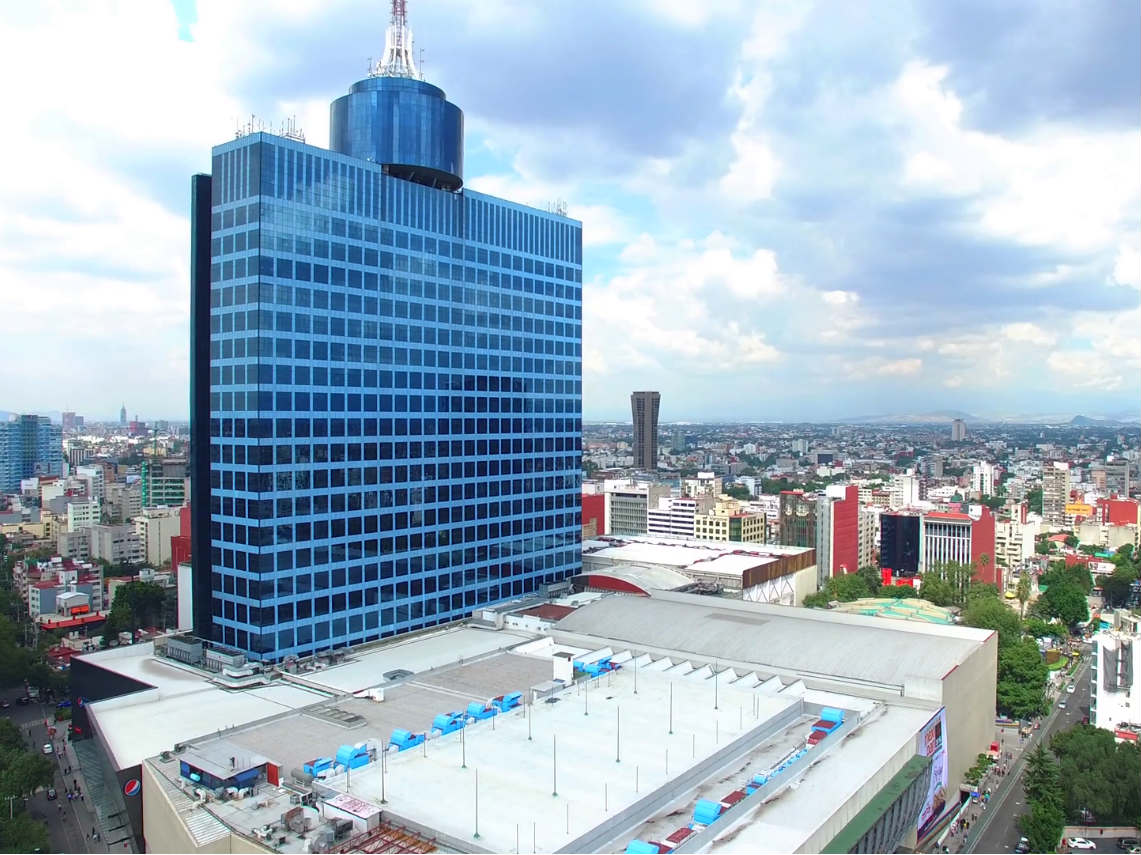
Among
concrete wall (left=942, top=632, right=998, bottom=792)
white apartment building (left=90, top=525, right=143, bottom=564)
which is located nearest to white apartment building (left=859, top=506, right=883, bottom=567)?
concrete wall (left=942, top=632, right=998, bottom=792)

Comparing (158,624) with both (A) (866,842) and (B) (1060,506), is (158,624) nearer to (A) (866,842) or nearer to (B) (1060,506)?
(A) (866,842)

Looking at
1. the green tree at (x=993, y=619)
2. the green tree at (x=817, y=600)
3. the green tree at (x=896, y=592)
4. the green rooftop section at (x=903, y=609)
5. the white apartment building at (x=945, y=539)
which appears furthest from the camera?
the white apartment building at (x=945, y=539)

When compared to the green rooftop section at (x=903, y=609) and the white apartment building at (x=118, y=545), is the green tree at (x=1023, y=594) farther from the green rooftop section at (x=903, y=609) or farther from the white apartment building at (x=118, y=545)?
the white apartment building at (x=118, y=545)

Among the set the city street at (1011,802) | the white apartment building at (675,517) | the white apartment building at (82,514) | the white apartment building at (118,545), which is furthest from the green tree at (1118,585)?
the white apartment building at (82,514)

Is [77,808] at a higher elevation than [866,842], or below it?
below

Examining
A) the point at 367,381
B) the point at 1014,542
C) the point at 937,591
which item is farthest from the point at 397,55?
the point at 1014,542

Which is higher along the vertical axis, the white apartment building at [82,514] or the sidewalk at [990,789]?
the white apartment building at [82,514]

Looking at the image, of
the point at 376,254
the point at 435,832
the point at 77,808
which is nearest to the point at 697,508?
the point at 376,254
